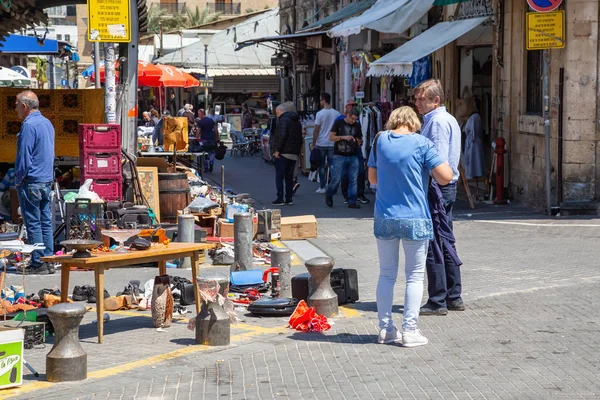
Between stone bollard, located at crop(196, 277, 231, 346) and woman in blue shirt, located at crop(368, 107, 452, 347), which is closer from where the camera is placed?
woman in blue shirt, located at crop(368, 107, 452, 347)

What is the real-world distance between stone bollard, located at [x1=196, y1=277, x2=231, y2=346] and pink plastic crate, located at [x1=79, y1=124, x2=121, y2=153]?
6.12 meters

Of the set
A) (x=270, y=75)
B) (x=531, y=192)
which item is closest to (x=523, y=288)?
(x=531, y=192)

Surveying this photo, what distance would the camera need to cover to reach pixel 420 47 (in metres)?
18.8

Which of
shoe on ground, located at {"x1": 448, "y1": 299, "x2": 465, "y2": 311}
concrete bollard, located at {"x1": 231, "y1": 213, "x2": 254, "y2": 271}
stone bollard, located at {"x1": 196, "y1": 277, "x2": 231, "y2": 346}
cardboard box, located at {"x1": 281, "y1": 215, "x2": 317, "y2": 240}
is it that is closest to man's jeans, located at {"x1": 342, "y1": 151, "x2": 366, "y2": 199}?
cardboard box, located at {"x1": 281, "y1": 215, "x2": 317, "y2": 240}

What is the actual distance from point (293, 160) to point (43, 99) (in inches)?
181

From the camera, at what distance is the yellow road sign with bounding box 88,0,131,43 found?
42.5ft

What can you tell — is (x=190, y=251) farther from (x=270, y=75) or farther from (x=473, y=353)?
(x=270, y=75)

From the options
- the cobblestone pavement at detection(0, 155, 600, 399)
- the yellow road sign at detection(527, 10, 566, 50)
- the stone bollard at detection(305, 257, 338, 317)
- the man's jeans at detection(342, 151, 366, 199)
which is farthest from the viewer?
the man's jeans at detection(342, 151, 366, 199)

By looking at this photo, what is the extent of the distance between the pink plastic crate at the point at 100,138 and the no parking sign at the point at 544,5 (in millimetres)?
6234

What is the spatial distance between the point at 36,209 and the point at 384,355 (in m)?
5.17

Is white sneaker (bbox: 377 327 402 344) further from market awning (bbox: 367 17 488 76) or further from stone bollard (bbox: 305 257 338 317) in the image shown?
market awning (bbox: 367 17 488 76)

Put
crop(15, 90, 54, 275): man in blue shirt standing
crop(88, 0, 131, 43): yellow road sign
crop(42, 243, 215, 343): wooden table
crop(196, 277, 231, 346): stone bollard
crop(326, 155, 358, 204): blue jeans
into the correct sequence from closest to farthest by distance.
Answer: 1. crop(196, 277, 231, 346): stone bollard
2. crop(42, 243, 215, 343): wooden table
3. crop(15, 90, 54, 275): man in blue shirt standing
4. crop(88, 0, 131, 43): yellow road sign
5. crop(326, 155, 358, 204): blue jeans

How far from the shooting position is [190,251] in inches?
347

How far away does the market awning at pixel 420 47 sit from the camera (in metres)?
18.3
